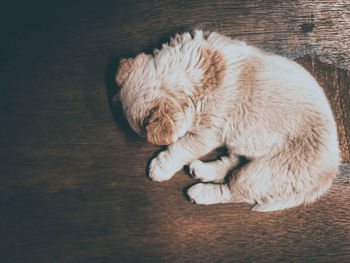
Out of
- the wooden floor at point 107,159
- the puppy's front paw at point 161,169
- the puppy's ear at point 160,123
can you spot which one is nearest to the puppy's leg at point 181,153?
the puppy's front paw at point 161,169

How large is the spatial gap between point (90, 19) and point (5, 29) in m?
0.61

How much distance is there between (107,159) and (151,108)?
69 cm

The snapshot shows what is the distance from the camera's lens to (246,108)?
1.19 m

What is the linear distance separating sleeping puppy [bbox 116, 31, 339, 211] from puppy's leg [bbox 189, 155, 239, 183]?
0.20 meters

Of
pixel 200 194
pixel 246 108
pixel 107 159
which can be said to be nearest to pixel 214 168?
pixel 200 194

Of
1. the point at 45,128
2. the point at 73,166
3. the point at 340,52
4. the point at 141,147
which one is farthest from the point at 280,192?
the point at 45,128

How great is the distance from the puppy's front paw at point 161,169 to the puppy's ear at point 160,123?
37 centimetres

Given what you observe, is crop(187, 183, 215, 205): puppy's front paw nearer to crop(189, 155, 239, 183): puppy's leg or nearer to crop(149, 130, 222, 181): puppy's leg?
crop(189, 155, 239, 183): puppy's leg

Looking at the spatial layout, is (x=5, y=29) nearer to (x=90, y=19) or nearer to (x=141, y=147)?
(x=90, y=19)

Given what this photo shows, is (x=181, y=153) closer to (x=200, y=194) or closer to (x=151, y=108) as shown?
(x=200, y=194)

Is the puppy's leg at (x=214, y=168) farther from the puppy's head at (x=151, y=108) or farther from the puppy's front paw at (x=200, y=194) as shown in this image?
the puppy's head at (x=151, y=108)

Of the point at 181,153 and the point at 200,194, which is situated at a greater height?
the point at 181,153

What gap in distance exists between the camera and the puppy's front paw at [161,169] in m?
1.47

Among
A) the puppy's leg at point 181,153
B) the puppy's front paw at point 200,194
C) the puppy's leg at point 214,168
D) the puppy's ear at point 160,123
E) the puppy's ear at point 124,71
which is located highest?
the puppy's ear at point 124,71
